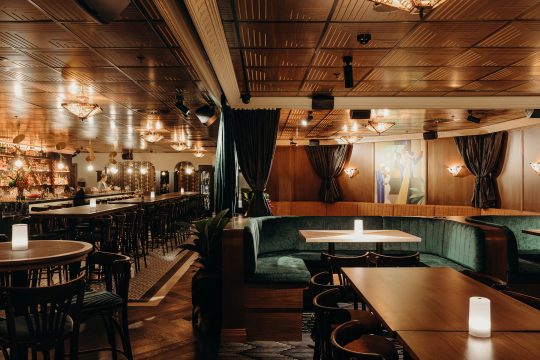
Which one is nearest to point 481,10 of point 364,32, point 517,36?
point 517,36

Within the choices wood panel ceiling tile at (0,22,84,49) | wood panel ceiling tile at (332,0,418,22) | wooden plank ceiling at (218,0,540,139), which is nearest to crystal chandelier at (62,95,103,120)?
wood panel ceiling tile at (0,22,84,49)

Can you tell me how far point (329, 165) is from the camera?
12.3 m

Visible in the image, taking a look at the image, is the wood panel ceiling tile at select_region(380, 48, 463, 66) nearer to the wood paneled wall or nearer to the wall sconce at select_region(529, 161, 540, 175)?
the wall sconce at select_region(529, 161, 540, 175)

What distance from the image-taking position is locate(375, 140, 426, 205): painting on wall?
11.0 meters

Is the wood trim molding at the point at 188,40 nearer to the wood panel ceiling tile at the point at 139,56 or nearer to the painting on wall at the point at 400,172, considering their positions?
the wood panel ceiling tile at the point at 139,56

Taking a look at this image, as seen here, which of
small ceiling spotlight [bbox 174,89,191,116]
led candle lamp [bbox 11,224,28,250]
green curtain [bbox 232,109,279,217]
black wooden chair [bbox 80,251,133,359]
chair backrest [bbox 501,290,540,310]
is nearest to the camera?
chair backrest [bbox 501,290,540,310]

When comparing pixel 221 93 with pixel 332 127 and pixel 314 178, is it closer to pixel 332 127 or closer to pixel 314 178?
pixel 332 127

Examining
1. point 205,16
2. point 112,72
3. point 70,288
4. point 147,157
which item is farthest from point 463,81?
point 147,157

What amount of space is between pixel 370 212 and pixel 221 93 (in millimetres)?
7123

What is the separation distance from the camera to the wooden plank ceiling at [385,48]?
346 centimetres

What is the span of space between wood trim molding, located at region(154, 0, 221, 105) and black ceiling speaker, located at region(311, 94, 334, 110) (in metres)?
1.70

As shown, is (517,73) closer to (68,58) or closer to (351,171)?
(68,58)

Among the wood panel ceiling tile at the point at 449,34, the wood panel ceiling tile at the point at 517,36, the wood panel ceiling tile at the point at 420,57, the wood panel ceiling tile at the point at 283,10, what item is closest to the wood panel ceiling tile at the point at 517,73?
the wood panel ceiling tile at the point at 517,36

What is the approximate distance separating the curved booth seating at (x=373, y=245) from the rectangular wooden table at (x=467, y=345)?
280 cm
